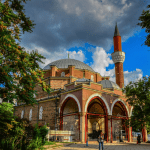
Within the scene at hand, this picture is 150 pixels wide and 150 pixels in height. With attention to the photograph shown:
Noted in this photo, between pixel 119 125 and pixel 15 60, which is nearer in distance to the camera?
pixel 15 60

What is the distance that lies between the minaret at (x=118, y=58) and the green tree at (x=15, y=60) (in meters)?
24.1

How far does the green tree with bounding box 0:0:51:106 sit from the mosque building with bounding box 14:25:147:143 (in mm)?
10382

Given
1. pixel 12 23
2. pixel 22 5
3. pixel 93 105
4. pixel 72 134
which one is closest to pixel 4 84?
pixel 12 23

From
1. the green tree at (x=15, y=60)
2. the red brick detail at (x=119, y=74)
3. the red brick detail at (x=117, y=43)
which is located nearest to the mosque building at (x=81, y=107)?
the red brick detail at (x=119, y=74)

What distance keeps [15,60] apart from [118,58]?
26.4 m

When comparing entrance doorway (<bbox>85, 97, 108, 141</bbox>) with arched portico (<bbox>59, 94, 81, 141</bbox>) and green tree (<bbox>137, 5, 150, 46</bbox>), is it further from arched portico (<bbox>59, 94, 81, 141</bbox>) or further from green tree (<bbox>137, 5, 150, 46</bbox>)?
green tree (<bbox>137, 5, 150, 46</bbox>)

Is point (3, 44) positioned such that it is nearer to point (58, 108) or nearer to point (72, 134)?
point (72, 134)

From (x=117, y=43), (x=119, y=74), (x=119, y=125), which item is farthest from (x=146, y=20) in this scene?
(x=117, y=43)

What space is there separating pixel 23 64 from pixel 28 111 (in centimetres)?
2117

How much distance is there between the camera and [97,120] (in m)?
23.5

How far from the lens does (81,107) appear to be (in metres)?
17.5

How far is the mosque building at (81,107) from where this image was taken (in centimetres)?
1812

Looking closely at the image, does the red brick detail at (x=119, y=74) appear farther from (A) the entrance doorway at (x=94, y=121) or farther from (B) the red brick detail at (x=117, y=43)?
(A) the entrance doorway at (x=94, y=121)

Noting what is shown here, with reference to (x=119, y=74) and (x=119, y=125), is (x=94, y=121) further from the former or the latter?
(x=119, y=74)
